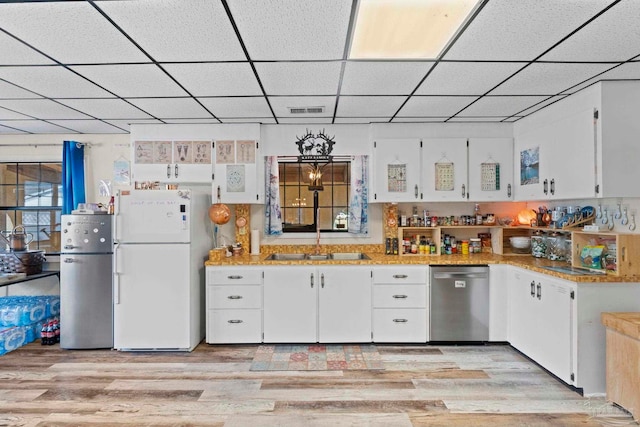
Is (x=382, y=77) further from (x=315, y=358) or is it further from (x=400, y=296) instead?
(x=315, y=358)

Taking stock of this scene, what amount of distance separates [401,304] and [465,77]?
2216 millimetres

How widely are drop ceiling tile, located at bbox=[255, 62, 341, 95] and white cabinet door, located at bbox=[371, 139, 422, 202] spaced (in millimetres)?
1232

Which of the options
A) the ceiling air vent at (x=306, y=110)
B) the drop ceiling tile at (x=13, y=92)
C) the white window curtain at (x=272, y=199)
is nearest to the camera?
the drop ceiling tile at (x=13, y=92)

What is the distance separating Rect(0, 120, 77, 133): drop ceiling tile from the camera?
13.1 feet

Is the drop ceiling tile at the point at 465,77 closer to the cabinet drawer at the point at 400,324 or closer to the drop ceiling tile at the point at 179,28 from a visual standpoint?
the drop ceiling tile at the point at 179,28

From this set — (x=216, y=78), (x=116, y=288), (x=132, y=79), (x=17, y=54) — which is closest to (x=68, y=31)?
(x=17, y=54)

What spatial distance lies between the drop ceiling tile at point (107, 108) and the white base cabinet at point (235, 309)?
185 centimetres

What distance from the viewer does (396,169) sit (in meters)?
4.12

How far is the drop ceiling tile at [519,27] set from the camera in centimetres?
183

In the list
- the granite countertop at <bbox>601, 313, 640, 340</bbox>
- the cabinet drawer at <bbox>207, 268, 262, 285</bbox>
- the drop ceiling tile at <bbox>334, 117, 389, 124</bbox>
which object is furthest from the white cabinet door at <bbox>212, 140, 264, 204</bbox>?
the granite countertop at <bbox>601, 313, 640, 340</bbox>

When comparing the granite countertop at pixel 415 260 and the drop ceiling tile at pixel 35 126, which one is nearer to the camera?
the granite countertop at pixel 415 260

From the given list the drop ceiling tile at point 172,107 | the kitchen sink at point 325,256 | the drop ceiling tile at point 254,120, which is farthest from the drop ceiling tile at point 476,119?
the drop ceiling tile at point 172,107

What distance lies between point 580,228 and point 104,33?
401 cm

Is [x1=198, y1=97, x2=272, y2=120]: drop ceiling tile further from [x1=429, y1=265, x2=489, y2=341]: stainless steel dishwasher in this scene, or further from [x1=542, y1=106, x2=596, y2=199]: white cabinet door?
[x1=542, y1=106, x2=596, y2=199]: white cabinet door
